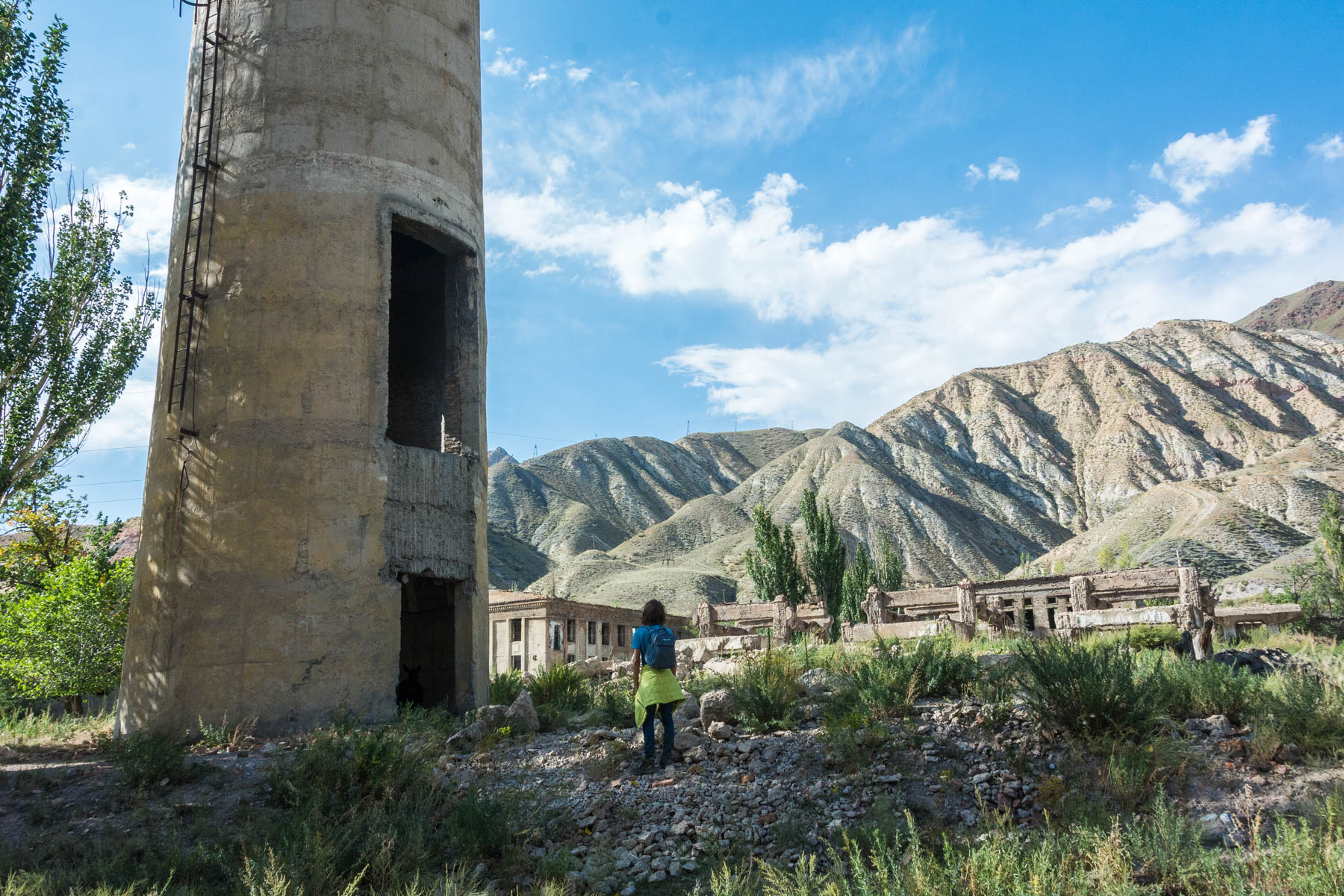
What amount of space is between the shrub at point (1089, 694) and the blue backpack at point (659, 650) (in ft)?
10.7

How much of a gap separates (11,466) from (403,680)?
907cm

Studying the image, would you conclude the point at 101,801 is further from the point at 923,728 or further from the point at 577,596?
the point at 577,596

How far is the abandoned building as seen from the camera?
112ft

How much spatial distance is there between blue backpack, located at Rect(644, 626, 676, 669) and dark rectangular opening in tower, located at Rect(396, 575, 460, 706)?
7034 millimetres

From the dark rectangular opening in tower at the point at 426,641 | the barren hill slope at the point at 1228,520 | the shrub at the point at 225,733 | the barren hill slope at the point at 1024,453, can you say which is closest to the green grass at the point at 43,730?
the shrub at the point at 225,733

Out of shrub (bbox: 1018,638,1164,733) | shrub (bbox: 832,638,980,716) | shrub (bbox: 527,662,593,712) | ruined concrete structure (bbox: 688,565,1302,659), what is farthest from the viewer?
ruined concrete structure (bbox: 688,565,1302,659)

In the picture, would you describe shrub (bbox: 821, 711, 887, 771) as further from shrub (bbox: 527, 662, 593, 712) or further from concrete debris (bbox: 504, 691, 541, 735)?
shrub (bbox: 527, 662, 593, 712)

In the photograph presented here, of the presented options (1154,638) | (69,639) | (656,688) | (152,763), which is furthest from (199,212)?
(1154,638)

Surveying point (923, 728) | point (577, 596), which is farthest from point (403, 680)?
point (577, 596)

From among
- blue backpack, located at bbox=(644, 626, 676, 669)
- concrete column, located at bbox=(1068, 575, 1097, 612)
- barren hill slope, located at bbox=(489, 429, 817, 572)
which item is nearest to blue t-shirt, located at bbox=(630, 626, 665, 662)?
blue backpack, located at bbox=(644, 626, 676, 669)

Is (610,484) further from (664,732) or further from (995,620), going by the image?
(664,732)

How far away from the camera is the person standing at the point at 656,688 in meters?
8.78

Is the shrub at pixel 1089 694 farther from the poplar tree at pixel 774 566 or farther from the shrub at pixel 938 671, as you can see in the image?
the poplar tree at pixel 774 566

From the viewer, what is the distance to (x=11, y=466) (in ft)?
58.7
